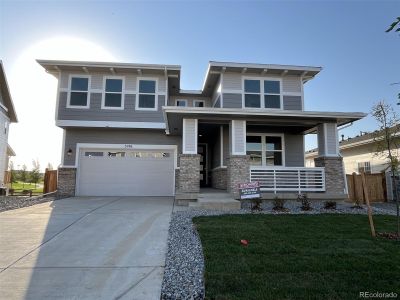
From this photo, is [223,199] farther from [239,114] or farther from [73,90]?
[73,90]

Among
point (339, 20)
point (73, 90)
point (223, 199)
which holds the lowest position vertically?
point (223, 199)

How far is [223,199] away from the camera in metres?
9.70

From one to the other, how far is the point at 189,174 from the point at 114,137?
20.5ft

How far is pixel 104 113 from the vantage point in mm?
14148

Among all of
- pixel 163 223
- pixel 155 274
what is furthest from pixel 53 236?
pixel 155 274

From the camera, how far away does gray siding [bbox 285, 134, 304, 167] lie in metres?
13.5

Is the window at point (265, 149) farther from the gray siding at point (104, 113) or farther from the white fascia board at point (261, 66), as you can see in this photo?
the gray siding at point (104, 113)

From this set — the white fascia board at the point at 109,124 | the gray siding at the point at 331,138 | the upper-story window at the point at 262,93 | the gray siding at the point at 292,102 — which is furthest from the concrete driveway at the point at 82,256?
the gray siding at the point at 292,102

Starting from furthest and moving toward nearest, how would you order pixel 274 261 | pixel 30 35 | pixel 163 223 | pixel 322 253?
1. pixel 30 35
2. pixel 163 223
3. pixel 322 253
4. pixel 274 261

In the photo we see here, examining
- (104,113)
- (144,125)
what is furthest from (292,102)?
(104,113)

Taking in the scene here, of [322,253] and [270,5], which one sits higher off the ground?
[270,5]

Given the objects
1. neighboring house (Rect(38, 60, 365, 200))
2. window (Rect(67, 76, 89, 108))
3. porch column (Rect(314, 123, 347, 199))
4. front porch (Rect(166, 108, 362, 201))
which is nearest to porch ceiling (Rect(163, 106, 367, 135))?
front porch (Rect(166, 108, 362, 201))

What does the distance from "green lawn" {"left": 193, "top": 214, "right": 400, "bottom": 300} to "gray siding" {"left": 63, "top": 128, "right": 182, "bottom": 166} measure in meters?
8.42

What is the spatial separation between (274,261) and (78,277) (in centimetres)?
287
